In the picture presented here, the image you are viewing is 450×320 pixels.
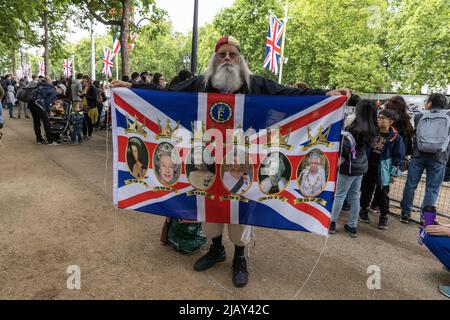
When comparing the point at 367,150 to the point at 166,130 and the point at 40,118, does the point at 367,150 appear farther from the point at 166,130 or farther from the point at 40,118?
the point at 40,118

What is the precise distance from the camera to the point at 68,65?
30.0 meters

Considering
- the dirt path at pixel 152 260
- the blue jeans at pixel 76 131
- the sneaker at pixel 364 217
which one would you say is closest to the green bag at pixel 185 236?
the dirt path at pixel 152 260

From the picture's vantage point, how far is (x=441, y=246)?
10.5 ft

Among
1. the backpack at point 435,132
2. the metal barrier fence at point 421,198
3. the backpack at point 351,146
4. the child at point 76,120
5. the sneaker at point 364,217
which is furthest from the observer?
the child at point 76,120

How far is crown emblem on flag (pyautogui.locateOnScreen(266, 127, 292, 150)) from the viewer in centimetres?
294

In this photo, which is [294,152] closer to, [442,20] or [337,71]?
[442,20]

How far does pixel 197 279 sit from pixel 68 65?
32092 mm

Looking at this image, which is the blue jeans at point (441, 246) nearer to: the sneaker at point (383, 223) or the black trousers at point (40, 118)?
the sneaker at point (383, 223)

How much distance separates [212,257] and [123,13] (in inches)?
369

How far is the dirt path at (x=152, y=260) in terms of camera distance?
2889 mm

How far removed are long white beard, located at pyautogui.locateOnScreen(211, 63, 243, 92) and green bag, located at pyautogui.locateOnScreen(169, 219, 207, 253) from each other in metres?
1.54
